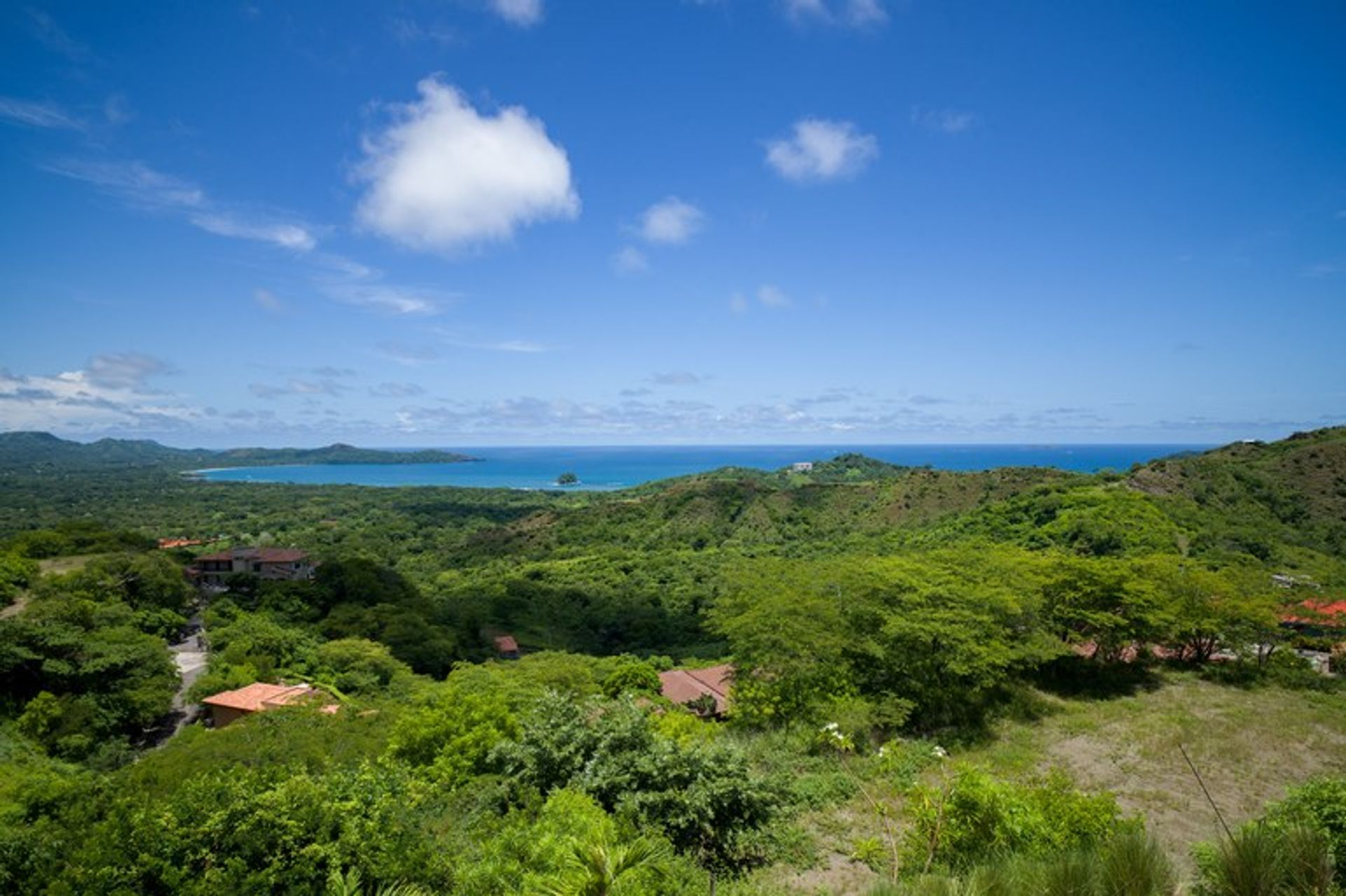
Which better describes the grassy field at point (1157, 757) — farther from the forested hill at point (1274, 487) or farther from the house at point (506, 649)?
the forested hill at point (1274, 487)

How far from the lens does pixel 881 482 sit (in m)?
94.4

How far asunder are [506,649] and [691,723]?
98.8ft

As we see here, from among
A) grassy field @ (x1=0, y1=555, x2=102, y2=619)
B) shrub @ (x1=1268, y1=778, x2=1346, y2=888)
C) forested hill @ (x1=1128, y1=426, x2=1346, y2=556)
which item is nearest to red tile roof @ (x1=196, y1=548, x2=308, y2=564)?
grassy field @ (x1=0, y1=555, x2=102, y2=619)

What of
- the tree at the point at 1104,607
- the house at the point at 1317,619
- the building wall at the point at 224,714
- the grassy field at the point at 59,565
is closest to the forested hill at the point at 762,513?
the house at the point at 1317,619

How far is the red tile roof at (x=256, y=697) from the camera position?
22.9 metres

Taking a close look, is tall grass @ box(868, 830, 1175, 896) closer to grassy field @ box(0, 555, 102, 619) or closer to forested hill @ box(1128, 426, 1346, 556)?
grassy field @ box(0, 555, 102, 619)

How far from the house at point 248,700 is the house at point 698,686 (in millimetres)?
12443

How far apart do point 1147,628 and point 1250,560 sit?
22.1 metres

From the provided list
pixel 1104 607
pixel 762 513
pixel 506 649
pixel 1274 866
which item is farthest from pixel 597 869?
pixel 762 513

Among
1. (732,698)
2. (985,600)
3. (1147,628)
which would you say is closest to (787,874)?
(732,698)

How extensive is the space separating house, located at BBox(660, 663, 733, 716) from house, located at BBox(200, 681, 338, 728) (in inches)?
490

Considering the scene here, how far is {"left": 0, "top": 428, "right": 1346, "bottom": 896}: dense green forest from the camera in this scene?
6184 millimetres

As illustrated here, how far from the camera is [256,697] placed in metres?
23.8

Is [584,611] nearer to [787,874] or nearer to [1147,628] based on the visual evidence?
[1147,628]
